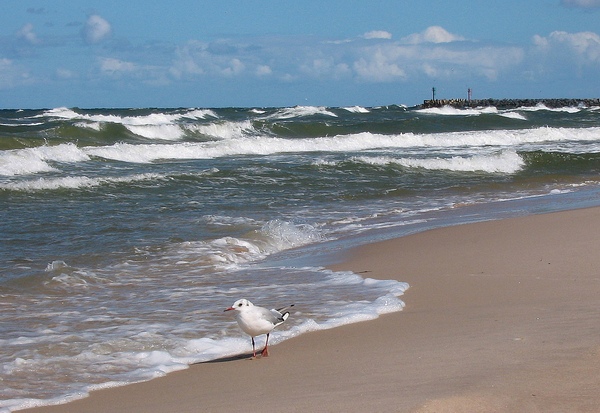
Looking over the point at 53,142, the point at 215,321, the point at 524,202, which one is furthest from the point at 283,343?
the point at 53,142

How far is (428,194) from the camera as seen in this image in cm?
1520

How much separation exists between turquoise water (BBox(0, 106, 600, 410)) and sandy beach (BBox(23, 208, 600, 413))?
13.3 inches

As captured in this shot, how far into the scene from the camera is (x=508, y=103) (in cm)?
8188

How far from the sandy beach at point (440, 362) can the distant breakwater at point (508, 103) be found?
245 ft

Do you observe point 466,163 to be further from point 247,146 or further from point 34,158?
point 34,158

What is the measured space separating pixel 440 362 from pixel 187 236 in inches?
246

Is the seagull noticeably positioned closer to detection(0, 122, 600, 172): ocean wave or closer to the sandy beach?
the sandy beach

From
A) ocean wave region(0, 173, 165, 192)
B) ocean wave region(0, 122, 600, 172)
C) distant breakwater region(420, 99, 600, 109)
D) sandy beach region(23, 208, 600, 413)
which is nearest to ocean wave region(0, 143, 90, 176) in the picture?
ocean wave region(0, 122, 600, 172)

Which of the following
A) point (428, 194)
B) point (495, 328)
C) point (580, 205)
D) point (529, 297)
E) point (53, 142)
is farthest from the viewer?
point (53, 142)

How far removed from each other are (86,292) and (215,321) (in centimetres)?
182

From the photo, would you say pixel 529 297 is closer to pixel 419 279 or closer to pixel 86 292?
pixel 419 279

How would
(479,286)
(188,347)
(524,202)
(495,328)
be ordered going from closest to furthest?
(495,328)
(188,347)
(479,286)
(524,202)

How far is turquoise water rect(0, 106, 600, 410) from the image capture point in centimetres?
520

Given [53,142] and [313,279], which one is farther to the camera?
[53,142]
